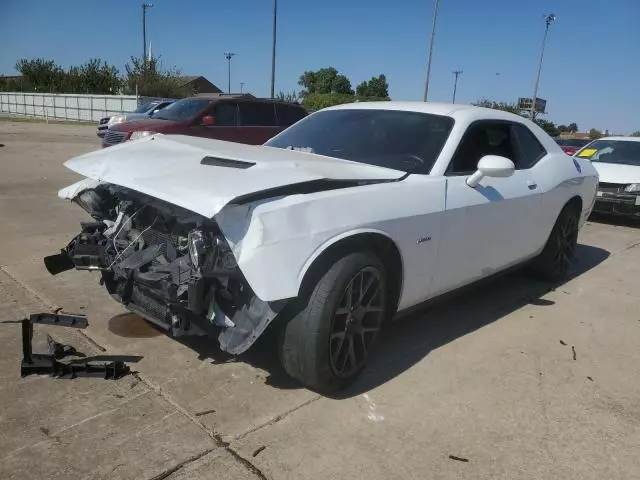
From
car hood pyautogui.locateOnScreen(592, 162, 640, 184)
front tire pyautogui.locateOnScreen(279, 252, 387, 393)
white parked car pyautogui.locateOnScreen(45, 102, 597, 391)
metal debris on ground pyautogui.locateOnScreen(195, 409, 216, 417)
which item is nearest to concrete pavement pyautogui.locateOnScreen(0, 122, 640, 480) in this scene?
metal debris on ground pyautogui.locateOnScreen(195, 409, 216, 417)

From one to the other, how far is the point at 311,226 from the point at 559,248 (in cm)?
343

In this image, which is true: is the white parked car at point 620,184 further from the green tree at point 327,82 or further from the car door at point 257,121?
the green tree at point 327,82

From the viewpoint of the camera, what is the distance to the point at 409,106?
13.6ft

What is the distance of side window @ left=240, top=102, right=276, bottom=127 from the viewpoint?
11070 millimetres

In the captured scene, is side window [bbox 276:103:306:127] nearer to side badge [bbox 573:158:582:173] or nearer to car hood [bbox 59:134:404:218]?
side badge [bbox 573:158:582:173]

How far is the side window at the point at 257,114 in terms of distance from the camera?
36.3 feet

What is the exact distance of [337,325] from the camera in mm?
2881

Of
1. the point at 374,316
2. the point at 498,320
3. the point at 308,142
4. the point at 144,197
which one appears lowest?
the point at 498,320

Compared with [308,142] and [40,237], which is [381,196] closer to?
[308,142]

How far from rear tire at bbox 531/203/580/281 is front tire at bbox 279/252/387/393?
8.51 ft

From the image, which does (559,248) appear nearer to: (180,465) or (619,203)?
(180,465)

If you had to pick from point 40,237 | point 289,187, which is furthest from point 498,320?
point 40,237

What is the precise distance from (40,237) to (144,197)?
3.32 meters

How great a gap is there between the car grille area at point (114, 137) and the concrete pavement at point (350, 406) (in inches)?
260
